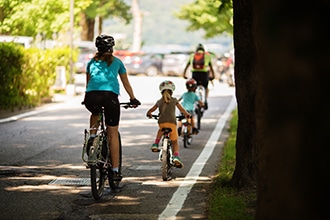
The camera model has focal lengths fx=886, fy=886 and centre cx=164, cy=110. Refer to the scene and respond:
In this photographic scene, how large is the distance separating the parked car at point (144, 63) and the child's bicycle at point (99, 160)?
1718 inches

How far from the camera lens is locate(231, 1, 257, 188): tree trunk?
1039 centimetres

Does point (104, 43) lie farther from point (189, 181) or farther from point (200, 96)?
point (200, 96)

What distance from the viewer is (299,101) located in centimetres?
450

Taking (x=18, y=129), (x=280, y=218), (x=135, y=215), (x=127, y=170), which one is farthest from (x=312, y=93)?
(x=18, y=129)

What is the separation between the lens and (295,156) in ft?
14.9

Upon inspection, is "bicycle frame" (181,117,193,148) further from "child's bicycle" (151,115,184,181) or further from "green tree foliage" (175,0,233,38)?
"green tree foliage" (175,0,233,38)

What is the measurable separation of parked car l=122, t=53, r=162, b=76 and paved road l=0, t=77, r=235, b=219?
33.3 metres

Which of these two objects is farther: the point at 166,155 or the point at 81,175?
the point at 81,175

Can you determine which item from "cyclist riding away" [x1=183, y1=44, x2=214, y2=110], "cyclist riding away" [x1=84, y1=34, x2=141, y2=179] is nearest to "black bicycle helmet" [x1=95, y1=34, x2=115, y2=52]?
"cyclist riding away" [x1=84, y1=34, x2=141, y2=179]

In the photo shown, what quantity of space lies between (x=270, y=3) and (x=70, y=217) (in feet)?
15.2

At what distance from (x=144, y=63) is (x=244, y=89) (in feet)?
144

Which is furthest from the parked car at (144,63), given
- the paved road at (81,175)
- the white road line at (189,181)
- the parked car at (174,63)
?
the white road line at (189,181)

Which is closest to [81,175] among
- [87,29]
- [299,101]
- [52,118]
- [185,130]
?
[185,130]

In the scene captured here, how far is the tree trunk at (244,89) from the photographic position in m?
10.4
